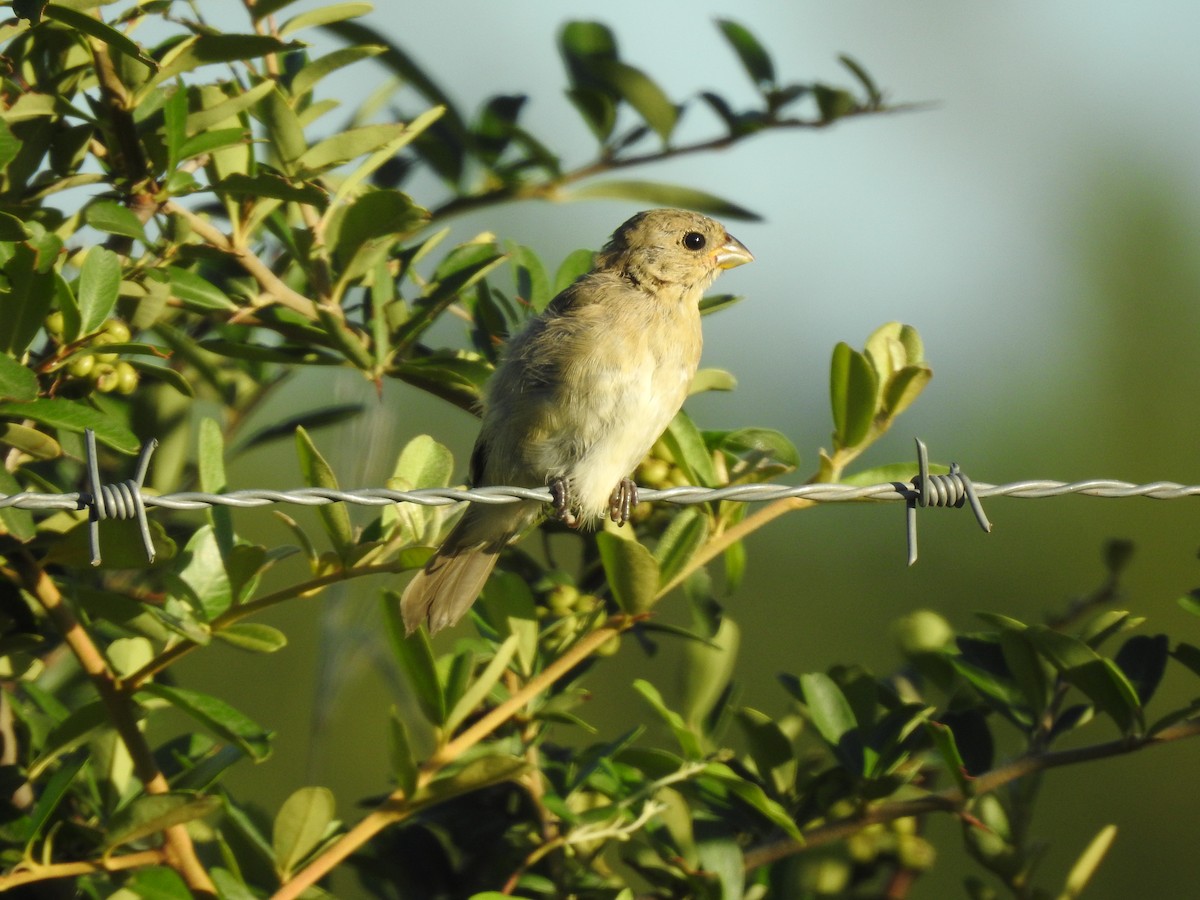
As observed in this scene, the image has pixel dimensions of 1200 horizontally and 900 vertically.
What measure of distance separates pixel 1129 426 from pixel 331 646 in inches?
395

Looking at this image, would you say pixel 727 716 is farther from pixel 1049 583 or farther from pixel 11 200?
pixel 1049 583

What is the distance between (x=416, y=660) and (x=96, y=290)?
2.85ft

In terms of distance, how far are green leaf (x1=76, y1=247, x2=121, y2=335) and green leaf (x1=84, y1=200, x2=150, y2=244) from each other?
114mm

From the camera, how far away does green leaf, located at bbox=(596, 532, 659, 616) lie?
8.54ft

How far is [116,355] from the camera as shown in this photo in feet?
8.84

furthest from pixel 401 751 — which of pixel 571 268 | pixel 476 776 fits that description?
pixel 571 268

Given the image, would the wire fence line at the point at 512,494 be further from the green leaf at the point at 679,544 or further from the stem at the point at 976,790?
the stem at the point at 976,790

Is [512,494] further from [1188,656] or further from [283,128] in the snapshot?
[1188,656]

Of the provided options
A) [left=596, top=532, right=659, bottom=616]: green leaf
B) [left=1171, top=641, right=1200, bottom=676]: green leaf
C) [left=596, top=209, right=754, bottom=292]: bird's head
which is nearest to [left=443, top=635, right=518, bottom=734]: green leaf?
Answer: [left=596, top=532, right=659, bottom=616]: green leaf

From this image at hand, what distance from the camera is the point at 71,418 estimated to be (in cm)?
242

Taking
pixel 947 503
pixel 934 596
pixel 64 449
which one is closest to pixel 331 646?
pixel 64 449

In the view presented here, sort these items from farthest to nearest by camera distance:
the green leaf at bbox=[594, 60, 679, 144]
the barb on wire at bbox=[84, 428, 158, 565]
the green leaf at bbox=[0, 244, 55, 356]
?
the green leaf at bbox=[594, 60, 679, 144] → the green leaf at bbox=[0, 244, 55, 356] → the barb on wire at bbox=[84, 428, 158, 565]

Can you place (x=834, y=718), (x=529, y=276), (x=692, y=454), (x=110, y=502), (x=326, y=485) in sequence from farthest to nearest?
(x=529, y=276) → (x=692, y=454) → (x=834, y=718) → (x=326, y=485) → (x=110, y=502)

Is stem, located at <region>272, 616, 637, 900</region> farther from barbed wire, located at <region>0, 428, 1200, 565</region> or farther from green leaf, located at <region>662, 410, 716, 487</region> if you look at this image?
green leaf, located at <region>662, 410, 716, 487</region>
